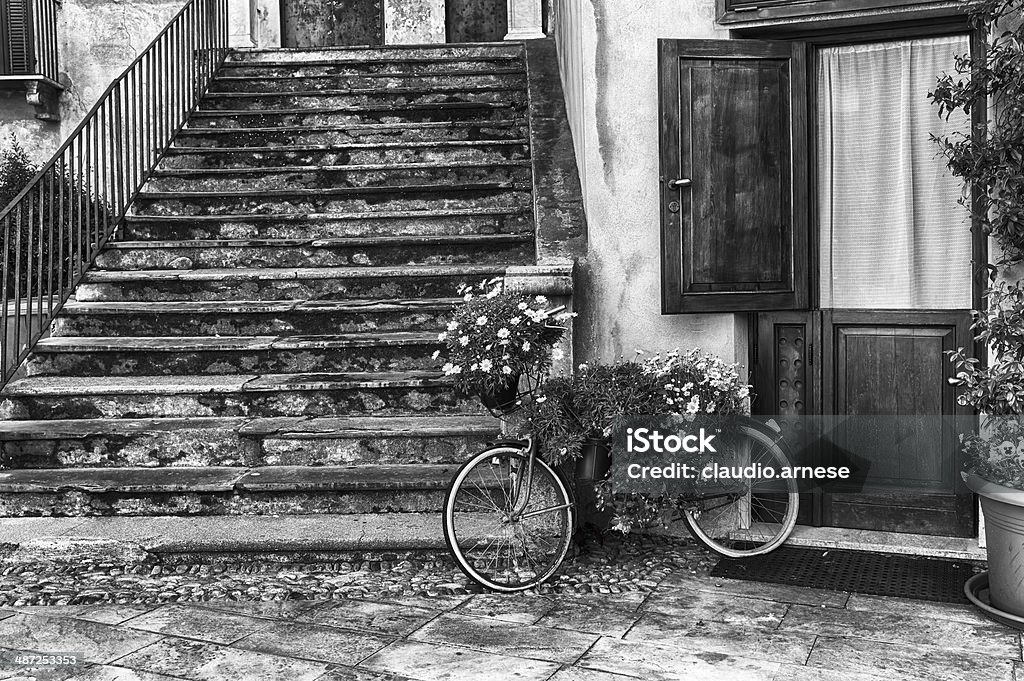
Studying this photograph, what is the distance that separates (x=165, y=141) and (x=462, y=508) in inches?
184

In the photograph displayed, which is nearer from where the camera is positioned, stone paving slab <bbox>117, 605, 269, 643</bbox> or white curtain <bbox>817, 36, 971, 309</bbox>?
stone paving slab <bbox>117, 605, 269, 643</bbox>

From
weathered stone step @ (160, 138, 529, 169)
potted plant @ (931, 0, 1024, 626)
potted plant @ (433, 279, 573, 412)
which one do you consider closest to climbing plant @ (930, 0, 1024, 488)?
potted plant @ (931, 0, 1024, 626)

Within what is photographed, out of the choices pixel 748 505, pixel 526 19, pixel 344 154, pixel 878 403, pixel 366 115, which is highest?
pixel 526 19

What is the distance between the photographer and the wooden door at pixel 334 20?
419 inches

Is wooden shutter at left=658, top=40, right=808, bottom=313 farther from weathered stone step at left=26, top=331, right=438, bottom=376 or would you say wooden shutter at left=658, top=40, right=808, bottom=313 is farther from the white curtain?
weathered stone step at left=26, top=331, right=438, bottom=376

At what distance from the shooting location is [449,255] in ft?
21.9

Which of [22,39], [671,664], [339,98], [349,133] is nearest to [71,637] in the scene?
[671,664]

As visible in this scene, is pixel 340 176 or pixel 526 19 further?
pixel 526 19

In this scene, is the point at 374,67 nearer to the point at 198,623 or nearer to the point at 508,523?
the point at 508,523

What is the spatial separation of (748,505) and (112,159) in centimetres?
457

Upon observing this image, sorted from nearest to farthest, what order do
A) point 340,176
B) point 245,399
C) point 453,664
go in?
point 453,664
point 245,399
point 340,176

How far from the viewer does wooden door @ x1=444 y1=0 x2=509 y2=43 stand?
10.6m

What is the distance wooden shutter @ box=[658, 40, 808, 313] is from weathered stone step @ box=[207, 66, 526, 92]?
12.7 ft

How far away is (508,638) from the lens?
148 inches
